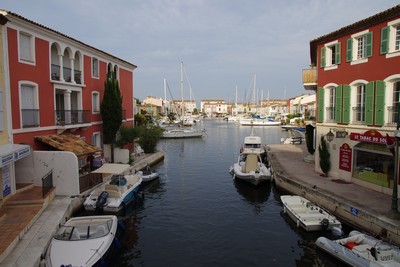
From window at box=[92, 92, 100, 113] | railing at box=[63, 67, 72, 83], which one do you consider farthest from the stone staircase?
window at box=[92, 92, 100, 113]

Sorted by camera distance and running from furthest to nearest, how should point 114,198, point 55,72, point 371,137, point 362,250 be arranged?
1. point 55,72
2. point 114,198
3. point 371,137
4. point 362,250

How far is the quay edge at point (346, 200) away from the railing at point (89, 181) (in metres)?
12.6

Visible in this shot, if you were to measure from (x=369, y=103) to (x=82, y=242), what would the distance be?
52.6 feet

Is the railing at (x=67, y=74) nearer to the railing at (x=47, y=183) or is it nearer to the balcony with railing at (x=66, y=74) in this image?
the balcony with railing at (x=66, y=74)

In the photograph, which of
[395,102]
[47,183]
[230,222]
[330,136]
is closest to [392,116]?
[395,102]

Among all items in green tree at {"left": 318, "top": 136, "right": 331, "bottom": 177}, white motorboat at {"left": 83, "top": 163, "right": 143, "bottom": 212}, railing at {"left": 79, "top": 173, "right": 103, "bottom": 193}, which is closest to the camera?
white motorboat at {"left": 83, "top": 163, "right": 143, "bottom": 212}

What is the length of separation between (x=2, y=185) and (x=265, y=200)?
15194mm

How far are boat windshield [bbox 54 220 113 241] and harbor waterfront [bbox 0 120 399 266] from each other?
79cm

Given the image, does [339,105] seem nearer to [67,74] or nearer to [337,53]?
[337,53]

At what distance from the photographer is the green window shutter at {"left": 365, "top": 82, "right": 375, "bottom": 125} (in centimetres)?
1739

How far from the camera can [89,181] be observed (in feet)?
63.5

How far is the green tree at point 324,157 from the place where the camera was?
2127 cm

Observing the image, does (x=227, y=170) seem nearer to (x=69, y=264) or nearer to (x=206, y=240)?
(x=206, y=240)

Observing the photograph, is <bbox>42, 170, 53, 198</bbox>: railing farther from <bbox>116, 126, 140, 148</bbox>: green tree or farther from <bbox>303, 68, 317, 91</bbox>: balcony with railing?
<bbox>303, 68, 317, 91</bbox>: balcony with railing
